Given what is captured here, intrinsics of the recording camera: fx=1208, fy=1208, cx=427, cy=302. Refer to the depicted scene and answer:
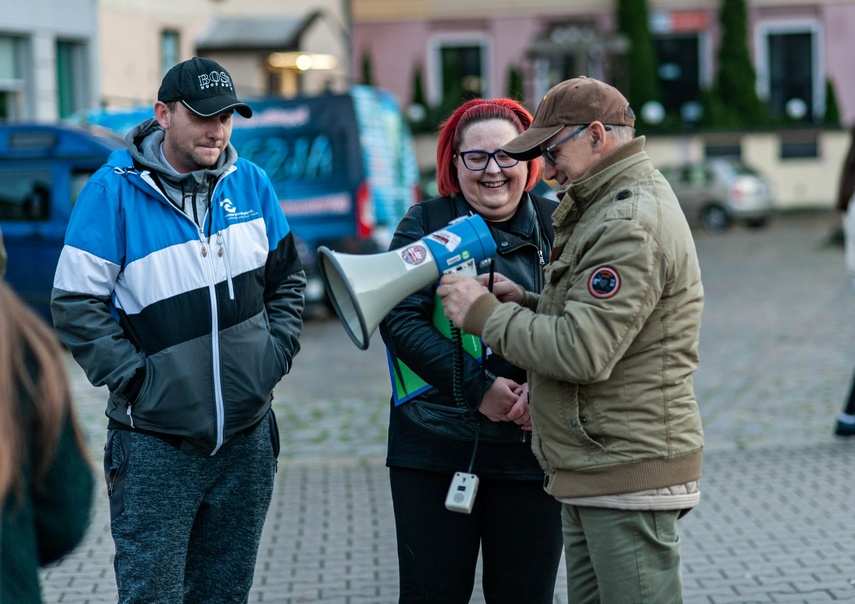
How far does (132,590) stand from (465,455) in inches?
39.2

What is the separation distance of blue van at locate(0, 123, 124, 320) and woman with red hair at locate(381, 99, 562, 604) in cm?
882

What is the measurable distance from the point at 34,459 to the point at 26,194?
10351 millimetres

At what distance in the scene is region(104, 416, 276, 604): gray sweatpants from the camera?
335 centimetres

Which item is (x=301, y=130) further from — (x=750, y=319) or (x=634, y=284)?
(x=634, y=284)

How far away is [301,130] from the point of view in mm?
13844

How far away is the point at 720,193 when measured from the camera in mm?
26047

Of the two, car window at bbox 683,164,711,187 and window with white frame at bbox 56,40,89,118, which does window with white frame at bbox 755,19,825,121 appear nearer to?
car window at bbox 683,164,711,187

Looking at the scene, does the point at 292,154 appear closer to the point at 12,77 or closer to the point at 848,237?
the point at 12,77

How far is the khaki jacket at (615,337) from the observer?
2766 millimetres

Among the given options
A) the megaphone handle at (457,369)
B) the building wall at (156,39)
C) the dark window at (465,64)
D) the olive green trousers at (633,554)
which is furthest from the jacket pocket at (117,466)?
the dark window at (465,64)

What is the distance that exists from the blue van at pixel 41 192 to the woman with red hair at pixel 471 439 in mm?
8824

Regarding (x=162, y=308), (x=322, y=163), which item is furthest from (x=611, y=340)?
(x=322, y=163)

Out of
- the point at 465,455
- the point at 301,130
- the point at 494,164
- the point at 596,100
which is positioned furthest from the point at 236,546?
the point at 301,130

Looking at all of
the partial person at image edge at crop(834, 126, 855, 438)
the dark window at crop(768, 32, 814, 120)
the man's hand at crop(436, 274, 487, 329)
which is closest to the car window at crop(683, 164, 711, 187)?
the dark window at crop(768, 32, 814, 120)
